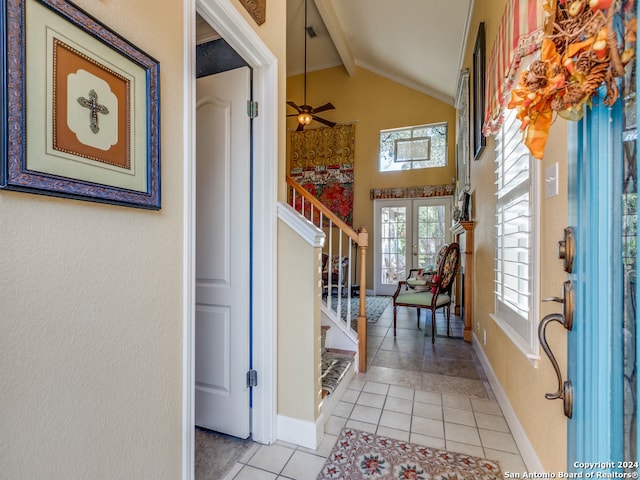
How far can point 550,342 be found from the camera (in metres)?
1.28

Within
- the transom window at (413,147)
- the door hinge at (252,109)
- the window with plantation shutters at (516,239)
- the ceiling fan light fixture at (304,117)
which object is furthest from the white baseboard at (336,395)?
the transom window at (413,147)

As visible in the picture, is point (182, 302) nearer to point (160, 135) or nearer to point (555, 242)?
point (160, 135)

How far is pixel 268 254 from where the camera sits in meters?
1.73

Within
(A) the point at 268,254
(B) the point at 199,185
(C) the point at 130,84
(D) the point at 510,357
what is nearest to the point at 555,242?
(D) the point at 510,357

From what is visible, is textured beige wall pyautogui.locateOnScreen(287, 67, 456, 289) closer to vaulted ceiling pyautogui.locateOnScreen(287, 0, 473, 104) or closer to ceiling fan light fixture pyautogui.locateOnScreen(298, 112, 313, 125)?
vaulted ceiling pyautogui.locateOnScreen(287, 0, 473, 104)

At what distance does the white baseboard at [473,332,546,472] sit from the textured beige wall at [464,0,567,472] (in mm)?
43

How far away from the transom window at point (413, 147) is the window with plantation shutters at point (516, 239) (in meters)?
4.29

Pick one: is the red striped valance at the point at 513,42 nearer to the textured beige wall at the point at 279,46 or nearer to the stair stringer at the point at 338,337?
the textured beige wall at the point at 279,46

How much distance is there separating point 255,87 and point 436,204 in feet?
17.5

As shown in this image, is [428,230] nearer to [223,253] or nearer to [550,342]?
[550,342]

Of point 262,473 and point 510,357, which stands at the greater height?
point 510,357

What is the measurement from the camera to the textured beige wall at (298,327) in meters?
1.73

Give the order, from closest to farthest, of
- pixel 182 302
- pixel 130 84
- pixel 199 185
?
pixel 130 84 → pixel 182 302 → pixel 199 185

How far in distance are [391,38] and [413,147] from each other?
7.06 feet
